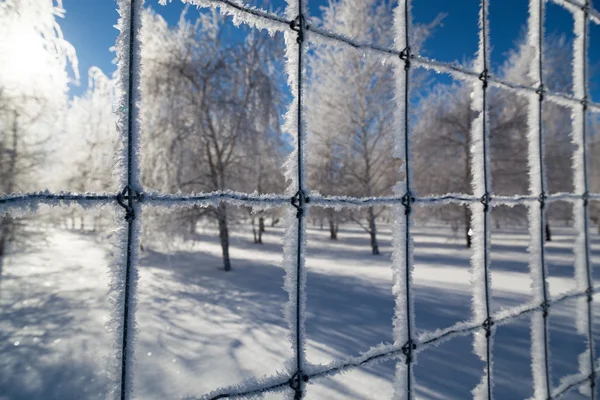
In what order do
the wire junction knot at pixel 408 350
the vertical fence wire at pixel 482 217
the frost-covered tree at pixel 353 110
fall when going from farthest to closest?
the frost-covered tree at pixel 353 110, the vertical fence wire at pixel 482 217, the wire junction knot at pixel 408 350

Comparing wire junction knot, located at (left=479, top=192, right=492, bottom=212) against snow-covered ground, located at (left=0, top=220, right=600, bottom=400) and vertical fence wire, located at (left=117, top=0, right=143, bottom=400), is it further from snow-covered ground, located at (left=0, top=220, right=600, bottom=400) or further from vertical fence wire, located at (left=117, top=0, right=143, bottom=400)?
vertical fence wire, located at (left=117, top=0, right=143, bottom=400)

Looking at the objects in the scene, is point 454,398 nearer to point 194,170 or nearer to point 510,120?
point 194,170

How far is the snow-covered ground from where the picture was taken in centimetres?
235

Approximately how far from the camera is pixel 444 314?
389 cm

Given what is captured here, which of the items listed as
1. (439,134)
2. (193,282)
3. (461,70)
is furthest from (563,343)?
(439,134)

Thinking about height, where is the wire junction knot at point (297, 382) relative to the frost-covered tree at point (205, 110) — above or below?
below

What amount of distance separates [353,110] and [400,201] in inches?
312

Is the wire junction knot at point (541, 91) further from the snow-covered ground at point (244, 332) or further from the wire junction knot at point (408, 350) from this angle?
the snow-covered ground at point (244, 332)

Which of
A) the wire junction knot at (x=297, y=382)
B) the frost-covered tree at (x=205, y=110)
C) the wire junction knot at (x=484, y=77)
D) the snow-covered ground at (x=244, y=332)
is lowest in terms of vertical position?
the snow-covered ground at (x=244, y=332)

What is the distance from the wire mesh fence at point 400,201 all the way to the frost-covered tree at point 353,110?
22.4 ft

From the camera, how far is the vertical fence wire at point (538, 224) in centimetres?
128

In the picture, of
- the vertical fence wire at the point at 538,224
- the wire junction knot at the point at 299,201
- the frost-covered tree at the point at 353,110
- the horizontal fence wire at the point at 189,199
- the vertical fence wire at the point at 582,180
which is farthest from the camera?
the frost-covered tree at the point at 353,110

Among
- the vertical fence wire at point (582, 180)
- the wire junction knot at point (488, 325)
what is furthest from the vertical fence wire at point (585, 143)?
the wire junction knot at point (488, 325)

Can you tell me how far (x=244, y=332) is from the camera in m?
3.37
